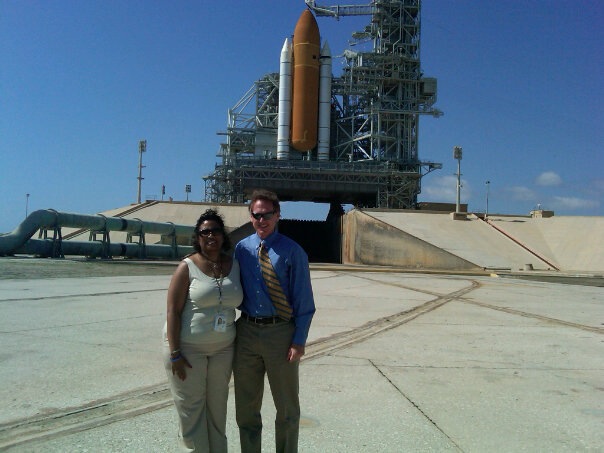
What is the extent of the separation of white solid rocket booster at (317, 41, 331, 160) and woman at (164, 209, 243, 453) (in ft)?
162

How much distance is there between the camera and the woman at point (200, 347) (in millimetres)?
3246

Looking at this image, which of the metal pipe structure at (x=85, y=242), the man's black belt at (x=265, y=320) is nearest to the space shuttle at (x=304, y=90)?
the metal pipe structure at (x=85, y=242)

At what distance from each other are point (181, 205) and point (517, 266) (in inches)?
1019

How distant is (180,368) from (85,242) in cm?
2773

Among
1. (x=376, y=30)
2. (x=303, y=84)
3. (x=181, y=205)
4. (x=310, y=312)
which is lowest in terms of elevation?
(x=310, y=312)

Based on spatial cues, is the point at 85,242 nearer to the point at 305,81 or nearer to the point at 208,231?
the point at 208,231

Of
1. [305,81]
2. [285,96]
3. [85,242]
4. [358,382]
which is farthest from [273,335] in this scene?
[285,96]

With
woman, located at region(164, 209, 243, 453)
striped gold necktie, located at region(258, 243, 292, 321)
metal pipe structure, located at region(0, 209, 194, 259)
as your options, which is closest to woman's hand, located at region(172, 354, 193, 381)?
woman, located at region(164, 209, 243, 453)

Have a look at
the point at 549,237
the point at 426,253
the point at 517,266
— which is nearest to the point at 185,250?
the point at 426,253

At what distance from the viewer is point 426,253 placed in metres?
32.2

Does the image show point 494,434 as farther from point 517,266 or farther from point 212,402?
point 517,266

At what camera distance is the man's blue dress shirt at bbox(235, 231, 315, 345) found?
3.43 meters

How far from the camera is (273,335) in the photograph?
3416 mm

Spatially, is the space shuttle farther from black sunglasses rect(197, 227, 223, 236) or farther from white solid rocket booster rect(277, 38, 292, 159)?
black sunglasses rect(197, 227, 223, 236)
